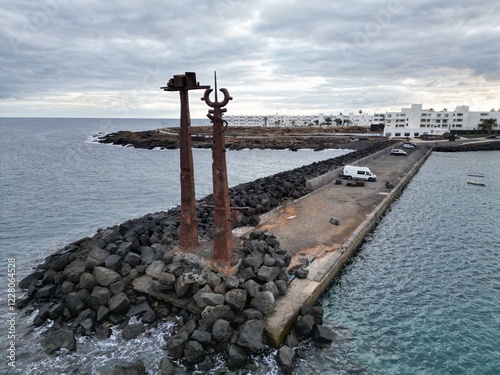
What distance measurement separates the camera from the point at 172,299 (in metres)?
9.41

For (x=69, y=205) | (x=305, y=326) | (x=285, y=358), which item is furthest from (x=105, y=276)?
(x=69, y=205)

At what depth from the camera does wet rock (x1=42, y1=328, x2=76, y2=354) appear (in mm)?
8383

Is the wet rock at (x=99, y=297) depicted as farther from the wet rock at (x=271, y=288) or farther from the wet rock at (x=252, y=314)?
the wet rock at (x=271, y=288)

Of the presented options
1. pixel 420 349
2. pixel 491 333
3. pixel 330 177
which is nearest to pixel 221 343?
pixel 420 349

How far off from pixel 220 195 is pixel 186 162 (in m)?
1.64

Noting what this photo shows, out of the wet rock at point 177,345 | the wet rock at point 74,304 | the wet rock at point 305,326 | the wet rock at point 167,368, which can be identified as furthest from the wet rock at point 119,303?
the wet rock at point 305,326

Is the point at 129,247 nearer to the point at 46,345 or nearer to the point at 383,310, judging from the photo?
the point at 46,345

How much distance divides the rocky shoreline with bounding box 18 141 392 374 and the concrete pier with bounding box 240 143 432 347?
1.15 feet

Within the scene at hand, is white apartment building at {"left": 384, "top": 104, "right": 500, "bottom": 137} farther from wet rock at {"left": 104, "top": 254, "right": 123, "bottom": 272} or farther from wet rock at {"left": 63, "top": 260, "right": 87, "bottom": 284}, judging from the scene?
wet rock at {"left": 63, "top": 260, "right": 87, "bottom": 284}

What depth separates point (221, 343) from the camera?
810 cm

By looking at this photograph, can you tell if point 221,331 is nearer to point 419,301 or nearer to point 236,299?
point 236,299

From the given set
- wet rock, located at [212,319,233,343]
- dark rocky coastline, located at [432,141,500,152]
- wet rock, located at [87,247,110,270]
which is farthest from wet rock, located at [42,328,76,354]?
dark rocky coastline, located at [432,141,500,152]

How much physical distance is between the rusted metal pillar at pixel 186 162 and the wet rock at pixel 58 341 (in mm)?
3986

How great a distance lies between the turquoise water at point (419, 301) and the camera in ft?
27.1
